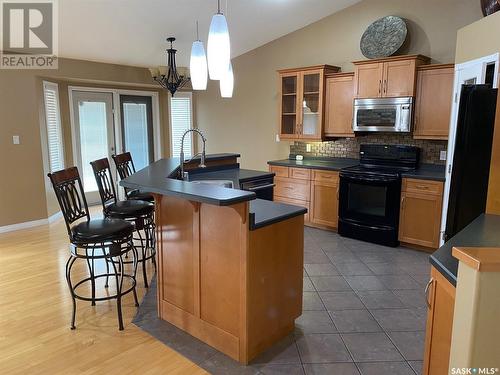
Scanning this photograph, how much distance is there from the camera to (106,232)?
2.49 meters

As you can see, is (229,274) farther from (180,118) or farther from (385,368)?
(180,118)

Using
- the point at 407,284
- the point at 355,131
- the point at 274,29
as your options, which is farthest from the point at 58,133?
the point at 407,284

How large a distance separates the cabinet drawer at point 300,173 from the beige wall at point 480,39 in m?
2.15

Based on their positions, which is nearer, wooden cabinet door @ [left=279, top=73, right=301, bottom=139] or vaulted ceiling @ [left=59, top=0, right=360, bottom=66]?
vaulted ceiling @ [left=59, top=0, right=360, bottom=66]

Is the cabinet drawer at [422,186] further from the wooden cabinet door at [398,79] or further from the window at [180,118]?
the window at [180,118]

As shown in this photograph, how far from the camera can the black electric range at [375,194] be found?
13.8 feet

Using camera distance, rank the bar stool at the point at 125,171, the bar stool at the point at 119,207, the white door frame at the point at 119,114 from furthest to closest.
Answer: the white door frame at the point at 119,114, the bar stool at the point at 125,171, the bar stool at the point at 119,207

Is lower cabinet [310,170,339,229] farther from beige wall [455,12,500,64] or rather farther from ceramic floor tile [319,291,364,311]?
beige wall [455,12,500,64]

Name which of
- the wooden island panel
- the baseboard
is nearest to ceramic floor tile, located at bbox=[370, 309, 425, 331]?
the wooden island panel

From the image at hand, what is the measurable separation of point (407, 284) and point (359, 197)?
137cm

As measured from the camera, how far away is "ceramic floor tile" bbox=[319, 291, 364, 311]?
2.90 metres

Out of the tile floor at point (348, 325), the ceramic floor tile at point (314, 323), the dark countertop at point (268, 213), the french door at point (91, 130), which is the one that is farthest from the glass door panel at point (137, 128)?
the ceramic floor tile at point (314, 323)

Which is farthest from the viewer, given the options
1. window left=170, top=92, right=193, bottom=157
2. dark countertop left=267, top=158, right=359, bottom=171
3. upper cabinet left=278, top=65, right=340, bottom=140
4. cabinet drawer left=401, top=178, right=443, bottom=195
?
window left=170, top=92, right=193, bottom=157

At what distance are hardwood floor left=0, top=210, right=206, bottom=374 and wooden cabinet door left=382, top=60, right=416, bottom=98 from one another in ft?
11.3
